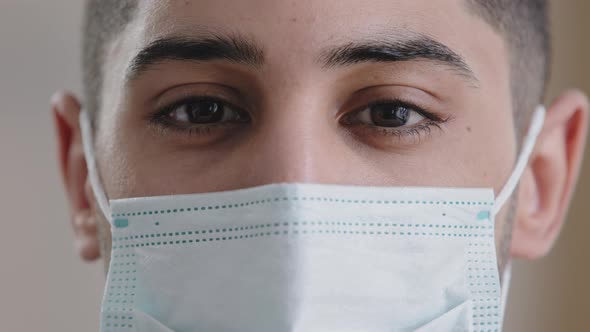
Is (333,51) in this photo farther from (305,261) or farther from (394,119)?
(305,261)

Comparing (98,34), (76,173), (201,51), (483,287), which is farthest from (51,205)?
(483,287)

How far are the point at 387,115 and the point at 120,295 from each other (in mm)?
508

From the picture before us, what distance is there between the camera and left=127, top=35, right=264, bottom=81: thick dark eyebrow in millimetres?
1244

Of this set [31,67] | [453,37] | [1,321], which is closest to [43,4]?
[31,67]

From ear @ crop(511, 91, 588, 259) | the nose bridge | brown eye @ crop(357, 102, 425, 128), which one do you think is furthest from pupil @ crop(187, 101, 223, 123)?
ear @ crop(511, 91, 588, 259)

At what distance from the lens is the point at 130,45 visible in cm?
139

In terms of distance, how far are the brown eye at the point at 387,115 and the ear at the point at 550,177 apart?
34cm

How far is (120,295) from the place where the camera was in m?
1.29

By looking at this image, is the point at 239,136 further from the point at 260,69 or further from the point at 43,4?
the point at 43,4

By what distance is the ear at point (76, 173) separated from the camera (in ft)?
5.22

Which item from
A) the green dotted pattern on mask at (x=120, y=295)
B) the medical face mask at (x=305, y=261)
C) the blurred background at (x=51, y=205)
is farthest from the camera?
the blurred background at (x=51, y=205)

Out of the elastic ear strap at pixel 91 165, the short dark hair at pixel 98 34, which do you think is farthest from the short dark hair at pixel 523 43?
the elastic ear strap at pixel 91 165

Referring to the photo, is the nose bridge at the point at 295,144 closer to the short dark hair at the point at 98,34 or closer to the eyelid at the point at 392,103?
the eyelid at the point at 392,103

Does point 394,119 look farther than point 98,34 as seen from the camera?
No
